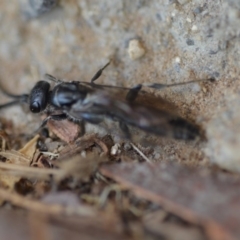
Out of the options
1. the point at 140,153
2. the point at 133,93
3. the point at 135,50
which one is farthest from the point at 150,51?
the point at 140,153

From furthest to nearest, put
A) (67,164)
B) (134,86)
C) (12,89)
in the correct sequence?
(12,89) → (134,86) → (67,164)

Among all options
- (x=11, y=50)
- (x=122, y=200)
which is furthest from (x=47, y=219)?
(x=11, y=50)

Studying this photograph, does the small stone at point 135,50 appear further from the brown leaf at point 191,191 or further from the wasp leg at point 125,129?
the brown leaf at point 191,191

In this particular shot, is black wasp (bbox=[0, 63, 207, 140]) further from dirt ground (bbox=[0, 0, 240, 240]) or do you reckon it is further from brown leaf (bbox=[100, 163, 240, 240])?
brown leaf (bbox=[100, 163, 240, 240])

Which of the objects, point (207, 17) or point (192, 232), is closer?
point (192, 232)

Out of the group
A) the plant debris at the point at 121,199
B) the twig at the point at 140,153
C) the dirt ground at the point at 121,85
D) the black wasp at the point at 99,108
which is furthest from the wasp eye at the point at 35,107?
the twig at the point at 140,153

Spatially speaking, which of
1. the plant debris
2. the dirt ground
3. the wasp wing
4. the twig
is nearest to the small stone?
the dirt ground

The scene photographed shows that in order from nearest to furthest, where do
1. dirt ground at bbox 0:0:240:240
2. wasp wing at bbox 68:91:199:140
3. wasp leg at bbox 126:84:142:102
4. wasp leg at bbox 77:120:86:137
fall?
dirt ground at bbox 0:0:240:240 < wasp wing at bbox 68:91:199:140 < wasp leg at bbox 126:84:142:102 < wasp leg at bbox 77:120:86:137

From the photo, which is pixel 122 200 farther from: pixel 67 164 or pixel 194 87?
pixel 194 87

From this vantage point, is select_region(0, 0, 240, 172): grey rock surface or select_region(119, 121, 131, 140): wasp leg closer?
select_region(0, 0, 240, 172): grey rock surface
